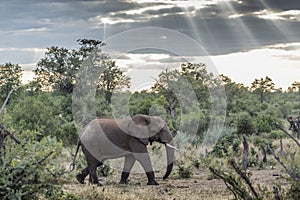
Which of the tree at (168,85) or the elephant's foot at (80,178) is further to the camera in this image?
the tree at (168,85)

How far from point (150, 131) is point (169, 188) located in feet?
6.44

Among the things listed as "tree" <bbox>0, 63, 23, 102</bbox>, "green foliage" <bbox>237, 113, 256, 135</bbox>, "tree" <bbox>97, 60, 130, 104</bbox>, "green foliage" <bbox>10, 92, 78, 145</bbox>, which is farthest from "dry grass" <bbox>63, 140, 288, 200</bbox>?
"tree" <bbox>0, 63, 23, 102</bbox>

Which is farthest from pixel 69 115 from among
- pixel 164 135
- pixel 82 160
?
pixel 164 135

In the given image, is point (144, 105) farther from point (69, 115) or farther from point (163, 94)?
point (69, 115)

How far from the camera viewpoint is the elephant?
12.6 meters

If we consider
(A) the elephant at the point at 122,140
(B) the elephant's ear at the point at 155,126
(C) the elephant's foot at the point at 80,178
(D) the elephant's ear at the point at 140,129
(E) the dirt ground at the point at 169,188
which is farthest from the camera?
(B) the elephant's ear at the point at 155,126

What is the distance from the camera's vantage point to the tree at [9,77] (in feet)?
114

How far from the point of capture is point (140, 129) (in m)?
12.8

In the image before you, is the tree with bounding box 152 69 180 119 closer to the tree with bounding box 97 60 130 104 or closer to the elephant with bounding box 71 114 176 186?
the tree with bounding box 97 60 130 104

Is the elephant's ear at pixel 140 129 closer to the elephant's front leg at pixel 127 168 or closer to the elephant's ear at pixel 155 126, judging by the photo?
the elephant's ear at pixel 155 126

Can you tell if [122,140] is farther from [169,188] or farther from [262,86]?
[262,86]

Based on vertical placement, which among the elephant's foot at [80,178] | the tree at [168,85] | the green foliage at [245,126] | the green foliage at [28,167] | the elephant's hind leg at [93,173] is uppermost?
the tree at [168,85]

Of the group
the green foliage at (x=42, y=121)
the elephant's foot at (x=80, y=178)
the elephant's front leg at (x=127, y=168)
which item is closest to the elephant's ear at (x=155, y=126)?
the elephant's front leg at (x=127, y=168)

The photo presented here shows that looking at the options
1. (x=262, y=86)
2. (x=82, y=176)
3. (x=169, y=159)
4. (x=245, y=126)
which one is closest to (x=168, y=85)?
(x=245, y=126)
